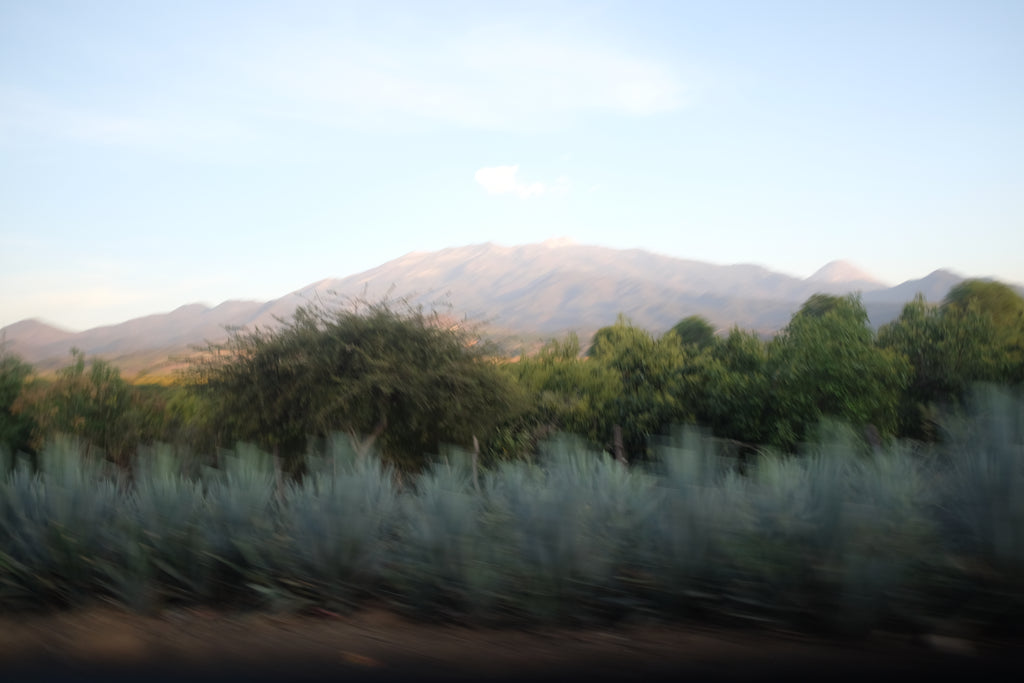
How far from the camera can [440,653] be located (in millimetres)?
4383

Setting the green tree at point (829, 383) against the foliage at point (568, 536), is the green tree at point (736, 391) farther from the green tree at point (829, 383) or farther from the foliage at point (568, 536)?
the foliage at point (568, 536)

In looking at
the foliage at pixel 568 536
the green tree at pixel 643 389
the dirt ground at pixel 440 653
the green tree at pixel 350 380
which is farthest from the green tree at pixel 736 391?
the dirt ground at pixel 440 653

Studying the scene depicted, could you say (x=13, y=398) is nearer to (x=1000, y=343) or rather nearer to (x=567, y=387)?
(x=567, y=387)

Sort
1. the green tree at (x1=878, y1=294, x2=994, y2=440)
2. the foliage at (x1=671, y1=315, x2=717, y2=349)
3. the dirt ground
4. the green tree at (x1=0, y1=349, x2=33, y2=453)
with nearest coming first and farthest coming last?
the dirt ground → the green tree at (x1=0, y1=349, x2=33, y2=453) → the green tree at (x1=878, y1=294, x2=994, y2=440) → the foliage at (x1=671, y1=315, x2=717, y2=349)

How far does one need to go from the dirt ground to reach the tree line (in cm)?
180

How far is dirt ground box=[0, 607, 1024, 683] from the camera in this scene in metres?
3.79

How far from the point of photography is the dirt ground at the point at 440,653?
12.4 ft

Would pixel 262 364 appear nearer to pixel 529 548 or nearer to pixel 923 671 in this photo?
pixel 529 548

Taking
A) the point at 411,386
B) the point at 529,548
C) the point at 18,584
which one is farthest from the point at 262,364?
the point at 529,548

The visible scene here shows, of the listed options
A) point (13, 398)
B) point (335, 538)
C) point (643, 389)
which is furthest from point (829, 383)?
point (13, 398)

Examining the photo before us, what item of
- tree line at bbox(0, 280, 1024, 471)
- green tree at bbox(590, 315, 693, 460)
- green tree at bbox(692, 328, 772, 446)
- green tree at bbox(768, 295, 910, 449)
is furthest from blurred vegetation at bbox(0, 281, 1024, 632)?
green tree at bbox(692, 328, 772, 446)

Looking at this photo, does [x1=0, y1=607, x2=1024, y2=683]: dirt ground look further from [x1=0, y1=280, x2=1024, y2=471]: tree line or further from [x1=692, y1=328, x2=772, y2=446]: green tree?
[x1=692, y1=328, x2=772, y2=446]: green tree

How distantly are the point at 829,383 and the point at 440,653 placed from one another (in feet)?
107

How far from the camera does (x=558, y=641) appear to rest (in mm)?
4426
